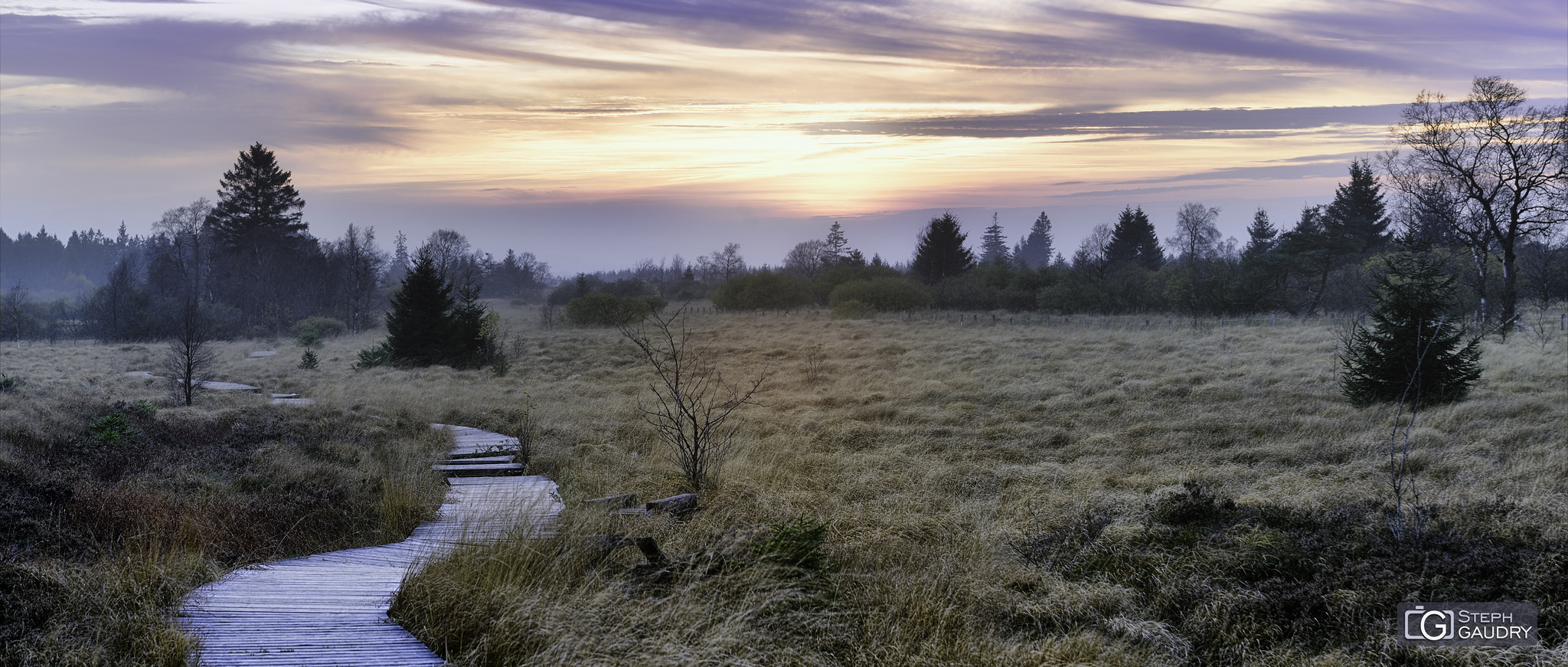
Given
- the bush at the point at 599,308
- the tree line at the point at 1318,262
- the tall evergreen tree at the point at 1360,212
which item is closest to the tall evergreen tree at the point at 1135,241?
the tree line at the point at 1318,262

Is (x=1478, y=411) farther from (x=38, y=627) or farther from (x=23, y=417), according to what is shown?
(x=23, y=417)

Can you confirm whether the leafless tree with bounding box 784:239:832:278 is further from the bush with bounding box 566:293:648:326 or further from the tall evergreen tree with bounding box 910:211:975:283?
the bush with bounding box 566:293:648:326

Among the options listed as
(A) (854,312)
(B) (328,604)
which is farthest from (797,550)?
(A) (854,312)

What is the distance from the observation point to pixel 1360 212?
44625mm

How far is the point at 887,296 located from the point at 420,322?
26575 mm

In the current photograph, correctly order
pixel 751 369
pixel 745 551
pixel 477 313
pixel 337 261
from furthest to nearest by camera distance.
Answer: pixel 337 261 < pixel 477 313 < pixel 751 369 < pixel 745 551

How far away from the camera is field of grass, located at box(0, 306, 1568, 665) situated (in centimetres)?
404

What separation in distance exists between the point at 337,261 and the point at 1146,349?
48.4 m

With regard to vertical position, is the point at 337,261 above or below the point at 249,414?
above

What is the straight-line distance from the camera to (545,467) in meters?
9.09

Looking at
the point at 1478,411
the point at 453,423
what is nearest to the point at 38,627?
the point at 453,423

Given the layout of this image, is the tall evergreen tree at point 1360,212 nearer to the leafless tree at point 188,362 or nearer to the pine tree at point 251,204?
the leafless tree at point 188,362

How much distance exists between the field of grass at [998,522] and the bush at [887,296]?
25.1 m

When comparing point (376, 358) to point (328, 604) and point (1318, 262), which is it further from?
point (1318, 262)
